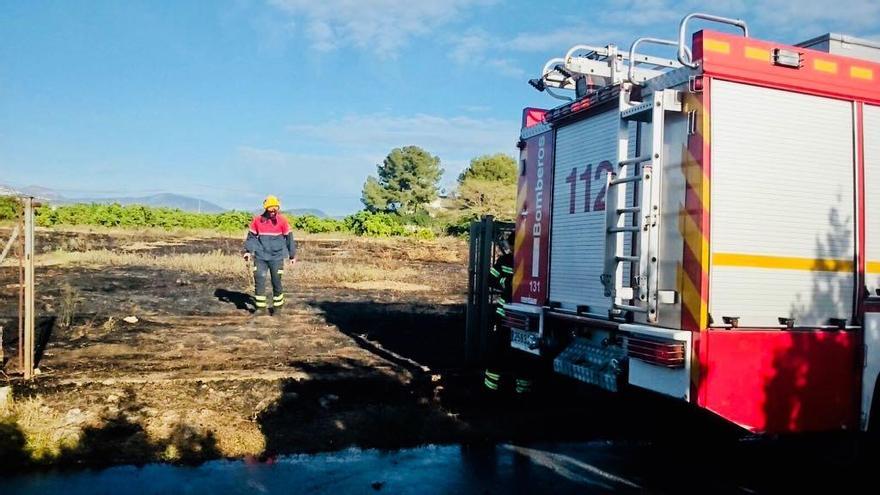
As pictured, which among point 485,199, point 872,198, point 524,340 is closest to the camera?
point 872,198

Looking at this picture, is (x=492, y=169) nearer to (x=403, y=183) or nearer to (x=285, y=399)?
(x=403, y=183)

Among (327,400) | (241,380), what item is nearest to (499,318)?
(327,400)

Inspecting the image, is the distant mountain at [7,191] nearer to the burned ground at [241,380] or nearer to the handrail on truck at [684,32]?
the burned ground at [241,380]

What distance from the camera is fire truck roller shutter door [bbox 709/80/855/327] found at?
4.70 meters

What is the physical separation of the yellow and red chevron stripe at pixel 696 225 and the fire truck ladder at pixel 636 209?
0.54 ft

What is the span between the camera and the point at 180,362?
320 inches

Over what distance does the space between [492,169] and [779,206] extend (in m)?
53.1

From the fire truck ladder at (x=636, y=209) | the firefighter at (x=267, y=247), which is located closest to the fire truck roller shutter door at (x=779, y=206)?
the fire truck ladder at (x=636, y=209)

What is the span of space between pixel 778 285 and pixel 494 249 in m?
3.84

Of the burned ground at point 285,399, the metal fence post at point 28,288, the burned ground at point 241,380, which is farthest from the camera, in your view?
the metal fence post at point 28,288

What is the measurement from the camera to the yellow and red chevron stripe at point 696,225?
461 centimetres

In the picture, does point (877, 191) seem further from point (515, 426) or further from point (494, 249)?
point (494, 249)

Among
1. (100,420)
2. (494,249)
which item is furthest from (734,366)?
(100,420)

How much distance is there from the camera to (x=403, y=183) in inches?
2660
